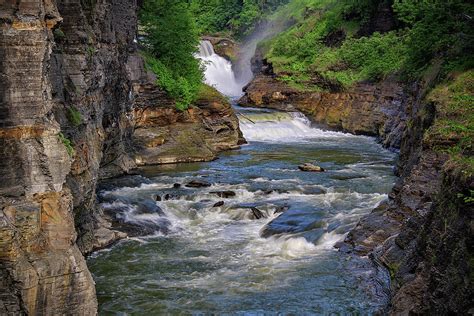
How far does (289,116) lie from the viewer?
133 ft

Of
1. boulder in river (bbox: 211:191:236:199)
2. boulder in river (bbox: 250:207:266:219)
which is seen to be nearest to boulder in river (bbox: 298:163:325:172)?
boulder in river (bbox: 211:191:236:199)

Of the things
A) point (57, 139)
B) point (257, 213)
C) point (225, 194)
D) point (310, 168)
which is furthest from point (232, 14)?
point (57, 139)

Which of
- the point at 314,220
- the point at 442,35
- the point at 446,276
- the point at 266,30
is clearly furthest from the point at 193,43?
the point at 266,30

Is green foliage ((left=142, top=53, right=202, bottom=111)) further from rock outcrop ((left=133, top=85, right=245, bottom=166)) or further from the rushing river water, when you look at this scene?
the rushing river water

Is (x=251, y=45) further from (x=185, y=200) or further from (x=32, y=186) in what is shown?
(x=32, y=186)

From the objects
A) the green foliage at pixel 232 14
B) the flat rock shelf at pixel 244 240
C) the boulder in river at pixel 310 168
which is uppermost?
the green foliage at pixel 232 14

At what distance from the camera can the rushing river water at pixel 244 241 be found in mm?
12547

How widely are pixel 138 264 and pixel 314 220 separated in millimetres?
5838

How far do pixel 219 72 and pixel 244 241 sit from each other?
40.5m

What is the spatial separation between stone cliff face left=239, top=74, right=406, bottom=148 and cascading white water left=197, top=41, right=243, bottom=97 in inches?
313

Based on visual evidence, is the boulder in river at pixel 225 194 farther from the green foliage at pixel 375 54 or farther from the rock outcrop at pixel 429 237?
the green foliage at pixel 375 54

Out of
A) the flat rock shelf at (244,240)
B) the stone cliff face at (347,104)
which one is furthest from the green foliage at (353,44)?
the flat rock shelf at (244,240)

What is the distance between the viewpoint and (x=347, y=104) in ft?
134

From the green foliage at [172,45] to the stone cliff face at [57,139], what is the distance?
445cm
